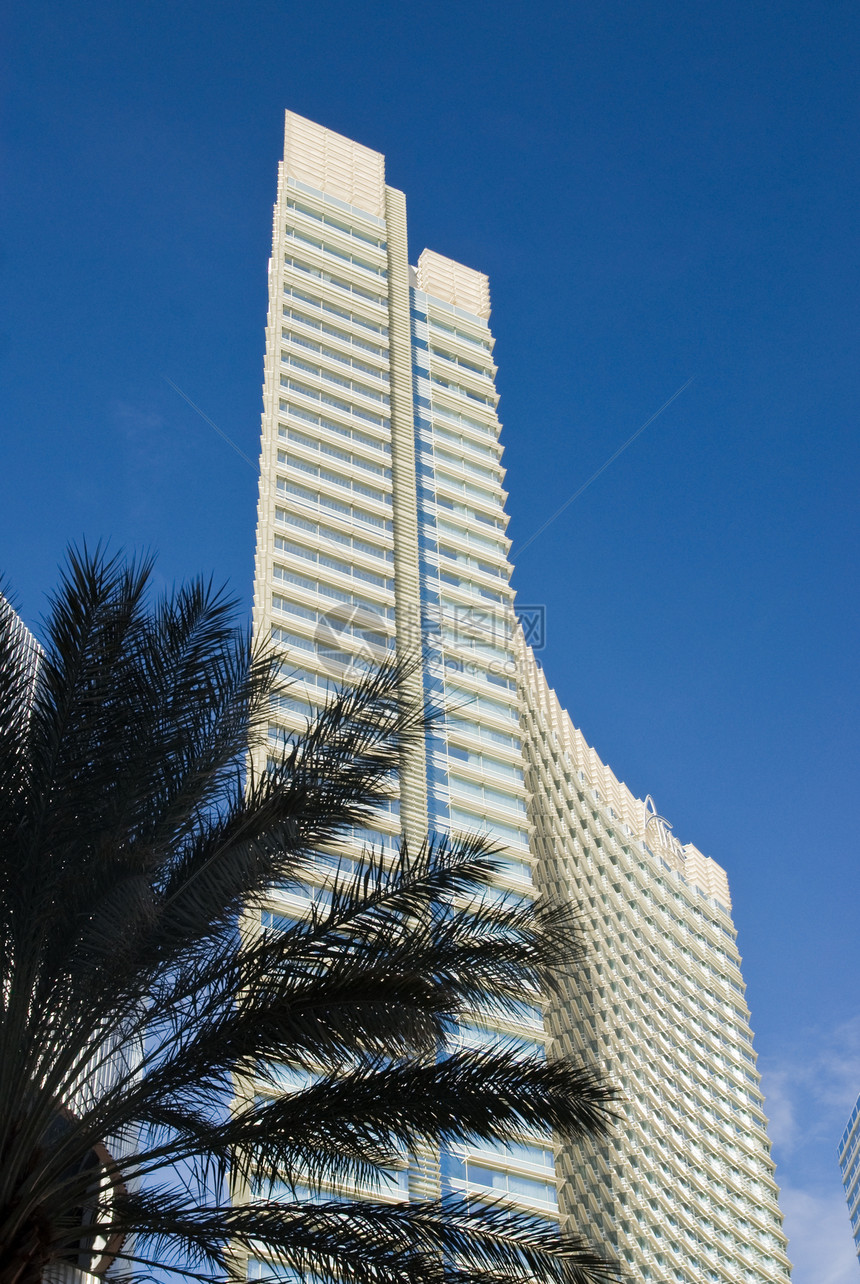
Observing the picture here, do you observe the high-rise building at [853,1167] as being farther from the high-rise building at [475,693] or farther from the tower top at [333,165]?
the tower top at [333,165]

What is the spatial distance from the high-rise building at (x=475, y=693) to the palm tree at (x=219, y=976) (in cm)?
2449

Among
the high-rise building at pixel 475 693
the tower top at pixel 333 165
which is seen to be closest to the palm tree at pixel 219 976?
the high-rise building at pixel 475 693

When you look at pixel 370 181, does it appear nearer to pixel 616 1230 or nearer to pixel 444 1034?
pixel 616 1230

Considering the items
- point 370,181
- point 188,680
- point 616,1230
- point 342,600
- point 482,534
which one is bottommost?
point 188,680

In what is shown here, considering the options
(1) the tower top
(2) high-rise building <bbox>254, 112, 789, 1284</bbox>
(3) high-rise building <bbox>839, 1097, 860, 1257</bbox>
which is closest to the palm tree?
(2) high-rise building <bbox>254, 112, 789, 1284</bbox>

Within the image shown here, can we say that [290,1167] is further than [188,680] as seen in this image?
No

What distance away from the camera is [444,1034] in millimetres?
9211

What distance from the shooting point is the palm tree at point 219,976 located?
8852mm

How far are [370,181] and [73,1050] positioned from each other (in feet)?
192

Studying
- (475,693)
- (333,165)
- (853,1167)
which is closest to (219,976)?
(475,693)

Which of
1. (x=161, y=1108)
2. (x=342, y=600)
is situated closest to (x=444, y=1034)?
(x=161, y=1108)

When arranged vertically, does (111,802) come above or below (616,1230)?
below

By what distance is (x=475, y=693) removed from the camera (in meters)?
48.1

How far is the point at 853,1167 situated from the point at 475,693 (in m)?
84.3
